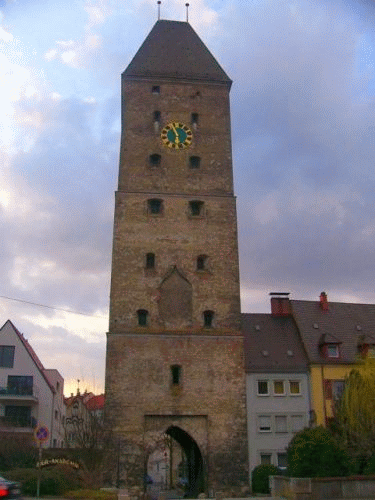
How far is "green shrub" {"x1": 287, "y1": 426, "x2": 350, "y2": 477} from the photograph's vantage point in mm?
27844

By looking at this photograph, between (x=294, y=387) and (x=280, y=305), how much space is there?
23.1ft

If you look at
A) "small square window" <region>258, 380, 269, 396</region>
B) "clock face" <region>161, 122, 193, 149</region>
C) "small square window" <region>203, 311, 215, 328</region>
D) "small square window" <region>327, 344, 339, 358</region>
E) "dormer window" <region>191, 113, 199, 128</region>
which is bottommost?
"small square window" <region>258, 380, 269, 396</region>

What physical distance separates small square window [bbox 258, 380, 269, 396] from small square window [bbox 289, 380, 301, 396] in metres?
1.47

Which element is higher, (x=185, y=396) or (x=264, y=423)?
(x=185, y=396)

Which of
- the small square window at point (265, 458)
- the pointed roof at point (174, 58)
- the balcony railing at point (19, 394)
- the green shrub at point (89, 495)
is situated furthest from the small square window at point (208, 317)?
the balcony railing at point (19, 394)

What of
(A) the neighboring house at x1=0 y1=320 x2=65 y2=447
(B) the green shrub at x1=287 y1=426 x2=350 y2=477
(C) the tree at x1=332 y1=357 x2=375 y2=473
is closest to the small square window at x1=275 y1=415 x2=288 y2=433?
(C) the tree at x1=332 y1=357 x2=375 y2=473

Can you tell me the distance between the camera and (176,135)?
39.0 metres

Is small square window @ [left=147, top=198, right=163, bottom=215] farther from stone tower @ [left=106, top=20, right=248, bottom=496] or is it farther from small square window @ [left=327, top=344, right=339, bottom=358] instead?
small square window @ [left=327, top=344, right=339, bottom=358]

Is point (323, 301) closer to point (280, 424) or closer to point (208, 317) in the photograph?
point (280, 424)

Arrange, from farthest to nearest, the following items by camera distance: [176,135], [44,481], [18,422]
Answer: [18,422], [176,135], [44,481]

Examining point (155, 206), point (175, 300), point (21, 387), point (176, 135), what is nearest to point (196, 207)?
point (155, 206)

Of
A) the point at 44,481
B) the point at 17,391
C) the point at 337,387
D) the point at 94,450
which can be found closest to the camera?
the point at 44,481

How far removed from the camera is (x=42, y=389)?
46.9 meters

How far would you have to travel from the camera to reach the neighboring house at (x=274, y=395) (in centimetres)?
3819
